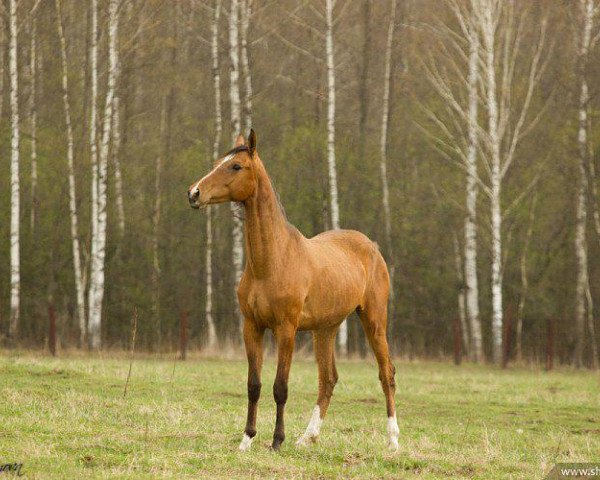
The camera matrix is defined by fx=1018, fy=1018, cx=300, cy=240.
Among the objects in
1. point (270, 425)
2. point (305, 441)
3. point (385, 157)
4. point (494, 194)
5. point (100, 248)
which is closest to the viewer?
point (305, 441)

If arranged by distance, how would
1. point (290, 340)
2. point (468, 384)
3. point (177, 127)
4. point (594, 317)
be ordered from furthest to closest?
point (177, 127) → point (594, 317) → point (468, 384) → point (290, 340)

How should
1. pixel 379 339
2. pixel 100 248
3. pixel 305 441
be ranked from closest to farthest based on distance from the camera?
pixel 305 441 < pixel 379 339 < pixel 100 248

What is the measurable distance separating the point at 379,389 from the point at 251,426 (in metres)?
8.44

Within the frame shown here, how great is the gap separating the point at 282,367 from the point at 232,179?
1.69 m

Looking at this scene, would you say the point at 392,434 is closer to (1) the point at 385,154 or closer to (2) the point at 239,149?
(2) the point at 239,149

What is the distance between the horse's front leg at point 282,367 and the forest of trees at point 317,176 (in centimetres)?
1630

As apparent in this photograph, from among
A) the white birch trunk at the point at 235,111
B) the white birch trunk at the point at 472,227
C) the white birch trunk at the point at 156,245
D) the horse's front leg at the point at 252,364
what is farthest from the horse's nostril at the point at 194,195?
the white birch trunk at the point at 156,245

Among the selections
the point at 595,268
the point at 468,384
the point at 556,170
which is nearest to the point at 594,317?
the point at 595,268

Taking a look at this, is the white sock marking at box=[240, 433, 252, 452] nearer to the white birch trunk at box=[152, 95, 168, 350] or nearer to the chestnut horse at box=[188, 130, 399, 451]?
the chestnut horse at box=[188, 130, 399, 451]

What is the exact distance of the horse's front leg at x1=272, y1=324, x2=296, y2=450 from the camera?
878cm

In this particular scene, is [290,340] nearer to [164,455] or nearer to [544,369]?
[164,455]

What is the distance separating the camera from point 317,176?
29781 mm

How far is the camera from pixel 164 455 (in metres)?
8.15

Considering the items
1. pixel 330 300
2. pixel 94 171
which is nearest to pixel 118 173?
pixel 94 171
